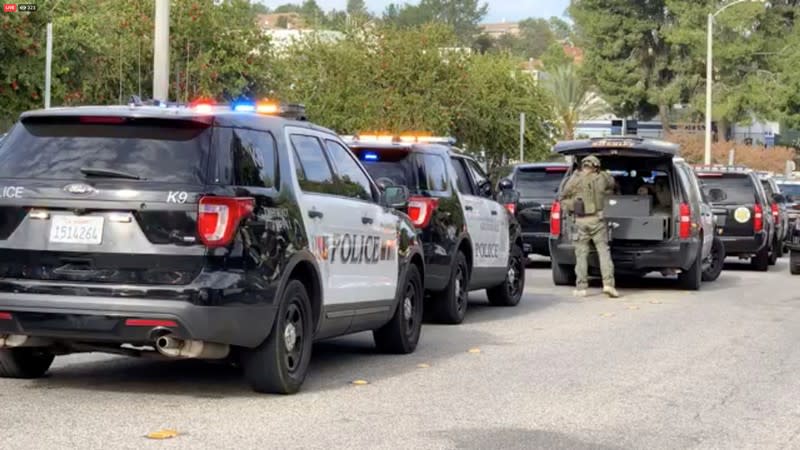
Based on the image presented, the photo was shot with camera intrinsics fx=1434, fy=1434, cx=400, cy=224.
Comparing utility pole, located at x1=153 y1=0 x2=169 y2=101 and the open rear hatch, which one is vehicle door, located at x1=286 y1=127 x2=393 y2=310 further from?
utility pole, located at x1=153 y1=0 x2=169 y2=101

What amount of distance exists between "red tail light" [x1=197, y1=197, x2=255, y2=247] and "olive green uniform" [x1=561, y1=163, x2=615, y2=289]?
10080 millimetres

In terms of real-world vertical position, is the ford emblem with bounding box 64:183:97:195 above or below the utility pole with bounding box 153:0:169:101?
below

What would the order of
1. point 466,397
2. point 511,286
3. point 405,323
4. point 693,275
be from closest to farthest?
point 466,397, point 405,323, point 511,286, point 693,275

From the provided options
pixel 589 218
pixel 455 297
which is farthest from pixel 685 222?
pixel 455 297

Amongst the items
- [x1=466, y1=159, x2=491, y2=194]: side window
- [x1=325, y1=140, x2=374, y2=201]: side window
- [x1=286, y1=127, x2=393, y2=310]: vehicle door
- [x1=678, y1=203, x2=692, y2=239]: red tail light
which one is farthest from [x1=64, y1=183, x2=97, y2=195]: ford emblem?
[x1=678, y1=203, x2=692, y2=239]: red tail light

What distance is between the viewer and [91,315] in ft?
27.6

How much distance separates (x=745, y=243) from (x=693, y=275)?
550 cm

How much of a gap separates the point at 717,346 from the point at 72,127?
649 cm

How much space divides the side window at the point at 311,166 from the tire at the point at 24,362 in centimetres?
204

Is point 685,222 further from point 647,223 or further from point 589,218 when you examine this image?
point 589,218

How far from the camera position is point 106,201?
27.9 ft

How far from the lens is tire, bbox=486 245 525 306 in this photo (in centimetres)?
1656

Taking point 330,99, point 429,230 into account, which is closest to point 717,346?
point 429,230

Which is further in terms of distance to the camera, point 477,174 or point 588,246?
point 588,246
